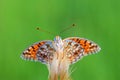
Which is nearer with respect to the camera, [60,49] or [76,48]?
[60,49]

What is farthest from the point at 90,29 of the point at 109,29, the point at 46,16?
the point at 46,16

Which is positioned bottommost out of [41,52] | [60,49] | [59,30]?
[60,49]

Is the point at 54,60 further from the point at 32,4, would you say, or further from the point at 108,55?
the point at 32,4

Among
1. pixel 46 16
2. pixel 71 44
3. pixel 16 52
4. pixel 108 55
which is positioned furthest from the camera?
pixel 46 16

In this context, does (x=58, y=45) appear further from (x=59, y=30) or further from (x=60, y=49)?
(x=59, y=30)

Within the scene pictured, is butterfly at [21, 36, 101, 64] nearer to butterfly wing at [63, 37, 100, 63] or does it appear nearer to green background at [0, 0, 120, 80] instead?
butterfly wing at [63, 37, 100, 63]

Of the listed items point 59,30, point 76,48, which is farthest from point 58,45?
point 59,30
